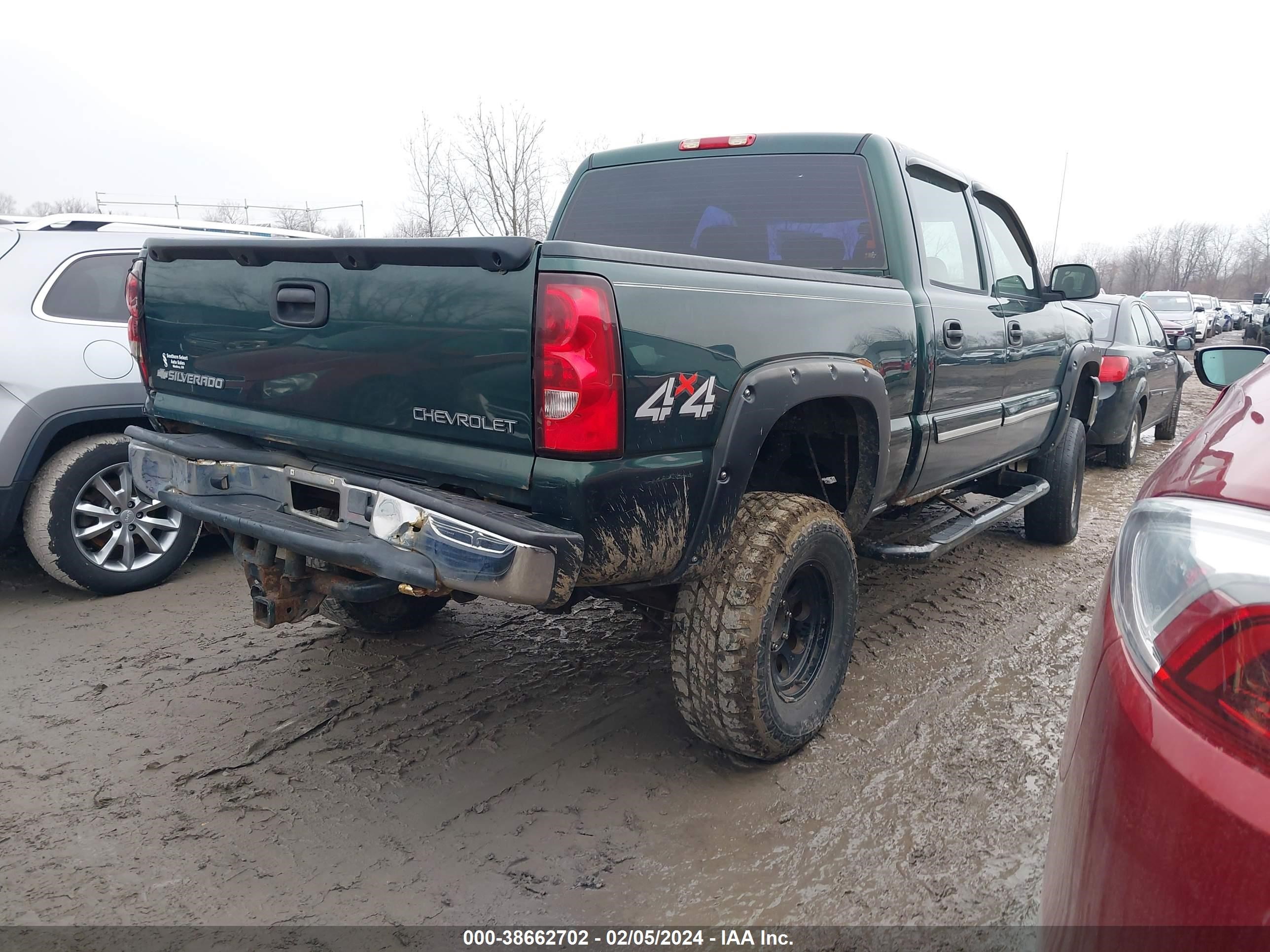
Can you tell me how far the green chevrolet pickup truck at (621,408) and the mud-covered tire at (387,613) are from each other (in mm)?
12

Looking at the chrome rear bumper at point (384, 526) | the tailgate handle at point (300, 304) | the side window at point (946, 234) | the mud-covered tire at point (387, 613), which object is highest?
the side window at point (946, 234)

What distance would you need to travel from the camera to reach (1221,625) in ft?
3.43

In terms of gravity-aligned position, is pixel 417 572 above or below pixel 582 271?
below

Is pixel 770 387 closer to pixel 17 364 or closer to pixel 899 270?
pixel 899 270

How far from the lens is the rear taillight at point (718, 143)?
3.59m

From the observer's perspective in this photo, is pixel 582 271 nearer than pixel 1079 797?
No

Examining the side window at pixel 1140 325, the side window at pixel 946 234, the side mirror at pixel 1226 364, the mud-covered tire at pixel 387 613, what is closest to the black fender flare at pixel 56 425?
→ the mud-covered tire at pixel 387 613

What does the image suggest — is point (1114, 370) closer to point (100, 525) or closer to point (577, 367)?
point (577, 367)

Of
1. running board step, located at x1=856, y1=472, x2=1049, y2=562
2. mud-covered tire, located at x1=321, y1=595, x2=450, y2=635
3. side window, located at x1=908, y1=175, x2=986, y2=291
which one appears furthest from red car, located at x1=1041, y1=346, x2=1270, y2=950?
mud-covered tire, located at x1=321, y1=595, x2=450, y2=635

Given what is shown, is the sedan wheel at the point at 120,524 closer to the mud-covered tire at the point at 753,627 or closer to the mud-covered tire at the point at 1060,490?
the mud-covered tire at the point at 753,627

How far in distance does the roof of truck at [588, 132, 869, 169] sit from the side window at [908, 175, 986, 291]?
12.3 inches

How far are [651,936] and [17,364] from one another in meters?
3.80

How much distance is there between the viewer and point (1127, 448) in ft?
26.6

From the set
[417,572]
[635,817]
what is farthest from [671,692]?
[417,572]
